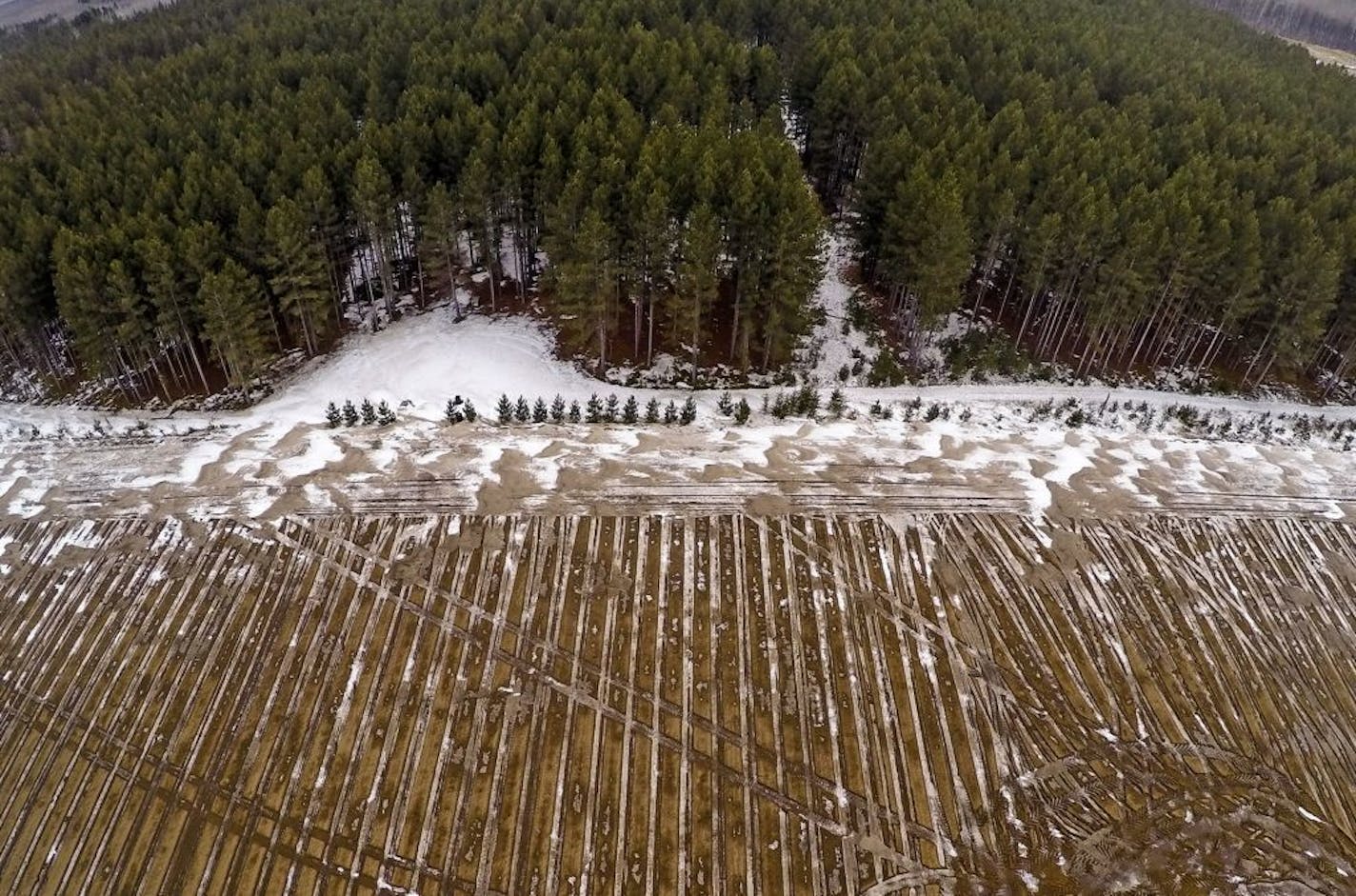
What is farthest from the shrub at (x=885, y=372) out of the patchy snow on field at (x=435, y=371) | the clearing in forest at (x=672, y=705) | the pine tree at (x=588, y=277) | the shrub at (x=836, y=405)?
the pine tree at (x=588, y=277)

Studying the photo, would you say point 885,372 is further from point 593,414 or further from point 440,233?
point 440,233

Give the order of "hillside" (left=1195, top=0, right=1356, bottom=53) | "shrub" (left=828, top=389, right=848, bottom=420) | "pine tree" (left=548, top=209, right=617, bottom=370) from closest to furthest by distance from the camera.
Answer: "shrub" (left=828, top=389, right=848, bottom=420) → "pine tree" (left=548, top=209, right=617, bottom=370) → "hillside" (left=1195, top=0, right=1356, bottom=53)

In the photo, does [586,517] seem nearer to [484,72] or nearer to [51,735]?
[51,735]

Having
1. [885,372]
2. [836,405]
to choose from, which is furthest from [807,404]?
[885,372]

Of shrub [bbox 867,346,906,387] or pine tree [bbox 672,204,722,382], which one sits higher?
pine tree [bbox 672,204,722,382]

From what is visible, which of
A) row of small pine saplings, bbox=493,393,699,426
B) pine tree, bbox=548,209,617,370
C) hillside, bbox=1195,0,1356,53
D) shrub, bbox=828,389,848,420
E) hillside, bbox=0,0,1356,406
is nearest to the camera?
row of small pine saplings, bbox=493,393,699,426

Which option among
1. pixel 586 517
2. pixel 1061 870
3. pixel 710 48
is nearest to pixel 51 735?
pixel 586 517

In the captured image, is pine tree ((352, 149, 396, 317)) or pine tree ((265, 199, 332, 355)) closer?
pine tree ((265, 199, 332, 355))

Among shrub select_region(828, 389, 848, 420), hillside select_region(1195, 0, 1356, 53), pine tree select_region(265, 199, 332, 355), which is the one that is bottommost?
shrub select_region(828, 389, 848, 420)

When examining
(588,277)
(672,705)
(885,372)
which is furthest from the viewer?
(885,372)

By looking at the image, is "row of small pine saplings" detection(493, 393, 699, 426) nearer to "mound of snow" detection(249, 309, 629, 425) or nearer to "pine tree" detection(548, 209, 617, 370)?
"mound of snow" detection(249, 309, 629, 425)

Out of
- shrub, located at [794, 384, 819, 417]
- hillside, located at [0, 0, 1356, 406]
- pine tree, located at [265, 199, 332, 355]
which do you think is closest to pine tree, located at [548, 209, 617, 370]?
hillside, located at [0, 0, 1356, 406]
